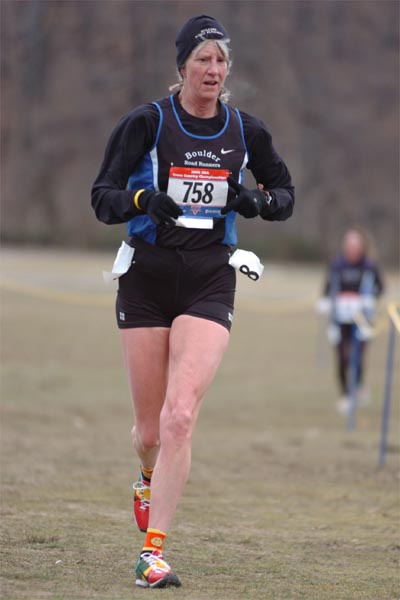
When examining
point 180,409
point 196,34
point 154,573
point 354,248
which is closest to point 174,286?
point 180,409

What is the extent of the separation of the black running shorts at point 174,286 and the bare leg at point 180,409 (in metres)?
0.14

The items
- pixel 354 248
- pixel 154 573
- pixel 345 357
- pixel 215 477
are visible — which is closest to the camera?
pixel 154 573

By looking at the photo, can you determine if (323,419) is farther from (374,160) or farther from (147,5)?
(374,160)

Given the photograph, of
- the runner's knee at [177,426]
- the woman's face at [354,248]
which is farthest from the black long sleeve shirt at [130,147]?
the woman's face at [354,248]

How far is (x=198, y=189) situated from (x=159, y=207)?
1.00 ft

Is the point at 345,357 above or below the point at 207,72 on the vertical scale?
below

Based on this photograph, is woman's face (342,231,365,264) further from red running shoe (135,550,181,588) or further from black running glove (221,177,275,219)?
red running shoe (135,550,181,588)

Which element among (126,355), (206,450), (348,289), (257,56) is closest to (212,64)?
(126,355)

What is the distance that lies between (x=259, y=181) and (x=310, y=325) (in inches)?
691

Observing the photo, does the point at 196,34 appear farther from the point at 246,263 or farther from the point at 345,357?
the point at 345,357

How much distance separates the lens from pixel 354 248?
14734 mm

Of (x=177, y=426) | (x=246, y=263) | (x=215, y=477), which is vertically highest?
(x=246, y=263)

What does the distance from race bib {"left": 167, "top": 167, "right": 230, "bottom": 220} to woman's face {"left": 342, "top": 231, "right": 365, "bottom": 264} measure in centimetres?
955

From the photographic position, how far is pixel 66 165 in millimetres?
47312
